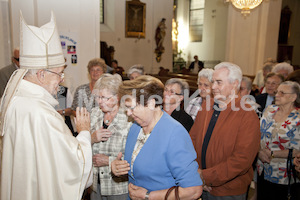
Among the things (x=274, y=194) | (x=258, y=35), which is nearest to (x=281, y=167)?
(x=274, y=194)

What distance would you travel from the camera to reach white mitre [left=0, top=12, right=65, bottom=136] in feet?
6.35

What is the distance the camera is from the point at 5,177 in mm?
1962

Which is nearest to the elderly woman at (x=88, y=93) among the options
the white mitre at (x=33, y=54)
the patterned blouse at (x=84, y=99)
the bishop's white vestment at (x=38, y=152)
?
the patterned blouse at (x=84, y=99)

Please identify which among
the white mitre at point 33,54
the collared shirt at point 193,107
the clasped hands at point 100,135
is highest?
the white mitre at point 33,54

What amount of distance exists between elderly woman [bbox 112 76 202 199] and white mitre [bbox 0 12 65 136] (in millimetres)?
616

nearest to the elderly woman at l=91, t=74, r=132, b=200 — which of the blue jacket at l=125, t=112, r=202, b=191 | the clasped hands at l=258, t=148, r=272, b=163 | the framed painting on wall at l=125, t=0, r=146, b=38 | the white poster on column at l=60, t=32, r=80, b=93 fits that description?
the blue jacket at l=125, t=112, r=202, b=191

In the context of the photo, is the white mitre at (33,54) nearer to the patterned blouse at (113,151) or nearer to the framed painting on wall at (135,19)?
the patterned blouse at (113,151)

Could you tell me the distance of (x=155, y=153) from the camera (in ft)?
5.85

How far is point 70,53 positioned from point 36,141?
157 inches

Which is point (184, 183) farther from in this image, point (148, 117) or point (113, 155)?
point (113, 155)

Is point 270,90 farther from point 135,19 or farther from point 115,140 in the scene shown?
point 135,19

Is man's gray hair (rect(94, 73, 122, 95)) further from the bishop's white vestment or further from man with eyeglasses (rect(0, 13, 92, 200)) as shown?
the bishop's white vestment

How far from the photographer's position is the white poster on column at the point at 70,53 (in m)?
5.40

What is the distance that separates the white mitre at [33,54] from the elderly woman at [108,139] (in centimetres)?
66
